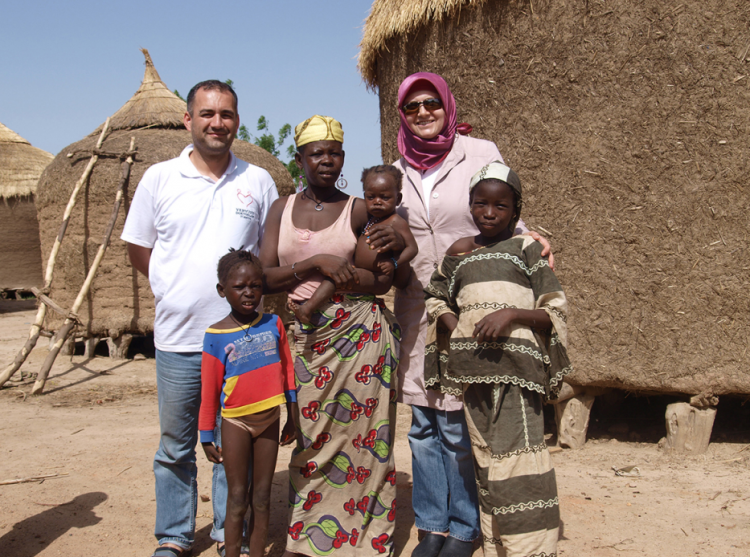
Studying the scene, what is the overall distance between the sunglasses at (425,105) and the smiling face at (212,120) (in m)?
0.76

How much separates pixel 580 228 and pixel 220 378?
8.48ft

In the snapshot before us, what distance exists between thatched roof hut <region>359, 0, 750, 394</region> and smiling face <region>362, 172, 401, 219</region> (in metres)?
1.92

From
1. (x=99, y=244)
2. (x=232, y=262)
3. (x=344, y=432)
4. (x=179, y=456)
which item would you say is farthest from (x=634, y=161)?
(x=99, y=244)

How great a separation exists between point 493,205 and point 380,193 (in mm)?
464

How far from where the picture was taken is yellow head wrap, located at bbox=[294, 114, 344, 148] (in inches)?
93.7

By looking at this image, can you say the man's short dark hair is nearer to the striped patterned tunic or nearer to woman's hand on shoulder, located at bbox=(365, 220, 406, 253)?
woman's hand on shoulder, located at bbox=(365, 220, 406, 253)

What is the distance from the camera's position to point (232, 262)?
2.33 meters

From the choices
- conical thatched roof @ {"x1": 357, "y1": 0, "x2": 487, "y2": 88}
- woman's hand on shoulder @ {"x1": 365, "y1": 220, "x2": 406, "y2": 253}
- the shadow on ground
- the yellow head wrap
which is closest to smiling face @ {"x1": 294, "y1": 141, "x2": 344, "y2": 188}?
the yellow head wrap

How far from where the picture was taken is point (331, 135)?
2.38 m

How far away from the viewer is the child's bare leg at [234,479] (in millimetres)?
2312

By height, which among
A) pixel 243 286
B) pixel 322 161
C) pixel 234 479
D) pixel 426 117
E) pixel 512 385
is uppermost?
pixel 426 117

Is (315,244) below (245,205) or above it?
below

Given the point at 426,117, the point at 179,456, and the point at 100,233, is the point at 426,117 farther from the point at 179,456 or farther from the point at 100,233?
the point at 100,233

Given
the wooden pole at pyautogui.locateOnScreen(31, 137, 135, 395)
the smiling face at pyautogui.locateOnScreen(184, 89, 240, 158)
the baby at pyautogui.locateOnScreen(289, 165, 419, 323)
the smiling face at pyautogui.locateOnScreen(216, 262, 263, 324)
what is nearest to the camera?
the smiling face at pyautogui.locateOnScreen(216, 262, 263, 324)
